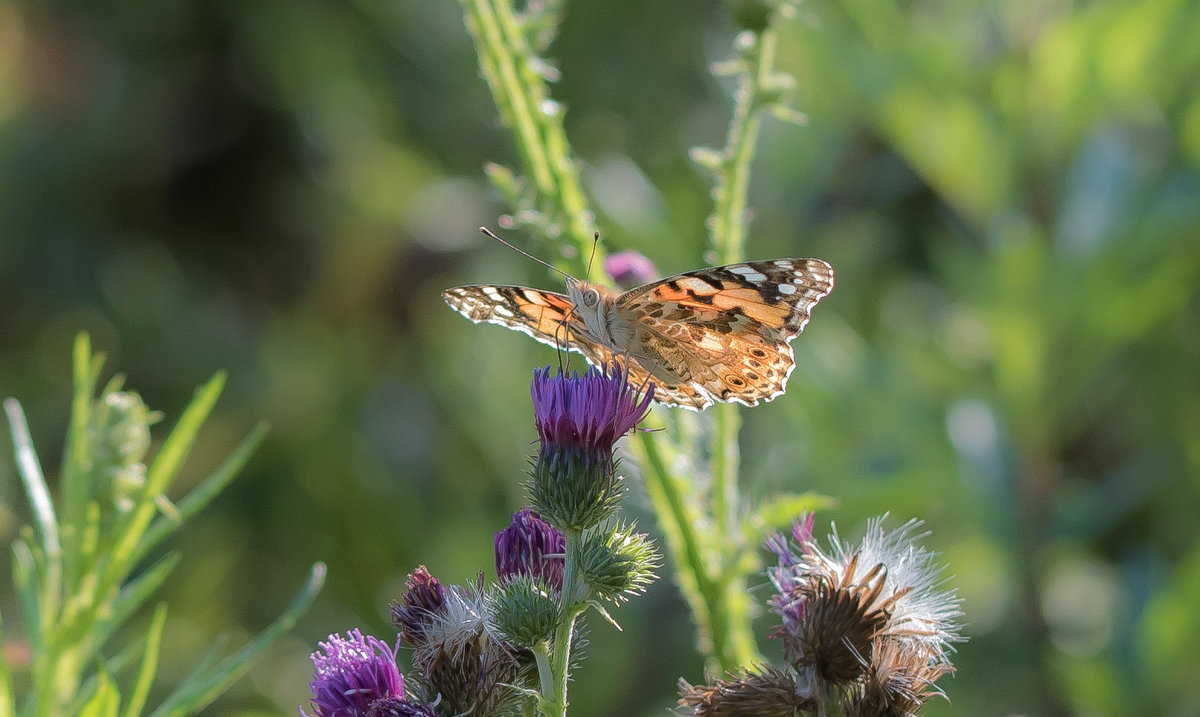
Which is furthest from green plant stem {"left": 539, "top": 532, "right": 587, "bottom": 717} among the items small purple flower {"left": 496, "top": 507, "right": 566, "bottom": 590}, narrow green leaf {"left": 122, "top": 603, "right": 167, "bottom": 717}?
narrow green leaf {"left": 122, "top": 603, "right": 167, "bottom": 717}

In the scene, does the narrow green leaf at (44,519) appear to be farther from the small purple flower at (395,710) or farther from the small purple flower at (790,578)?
the small purple flower at (790,578)

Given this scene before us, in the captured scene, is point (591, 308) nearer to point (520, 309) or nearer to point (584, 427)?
point (520, 309)

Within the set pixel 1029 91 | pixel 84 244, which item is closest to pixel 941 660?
pixel 1029 91

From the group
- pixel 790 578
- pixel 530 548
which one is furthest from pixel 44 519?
pixel 790 578

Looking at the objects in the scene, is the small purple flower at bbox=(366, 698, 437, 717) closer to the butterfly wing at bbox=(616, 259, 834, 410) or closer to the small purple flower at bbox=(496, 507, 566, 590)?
the small purple flower at bbox=(496, 507, 566, 590)

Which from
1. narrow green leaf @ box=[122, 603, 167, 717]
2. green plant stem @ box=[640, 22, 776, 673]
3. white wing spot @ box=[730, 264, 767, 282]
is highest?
white wing spot @ box=[730, 264, 767, 282]

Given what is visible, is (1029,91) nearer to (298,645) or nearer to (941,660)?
(941,660)
